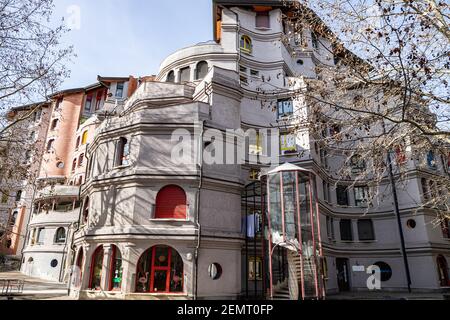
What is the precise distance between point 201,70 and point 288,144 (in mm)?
10859

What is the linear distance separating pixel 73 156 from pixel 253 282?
29116 mm

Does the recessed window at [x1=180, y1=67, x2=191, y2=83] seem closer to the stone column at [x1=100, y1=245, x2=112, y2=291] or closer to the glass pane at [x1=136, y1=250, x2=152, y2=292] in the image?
the stone column at [x1=100, y1=245, x2=112, y2=291]

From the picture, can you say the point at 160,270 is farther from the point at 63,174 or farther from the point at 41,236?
the point at 63,174

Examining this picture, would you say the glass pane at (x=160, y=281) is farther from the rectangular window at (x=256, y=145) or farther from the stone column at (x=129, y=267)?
the rectangular window at (x=256, y=145)

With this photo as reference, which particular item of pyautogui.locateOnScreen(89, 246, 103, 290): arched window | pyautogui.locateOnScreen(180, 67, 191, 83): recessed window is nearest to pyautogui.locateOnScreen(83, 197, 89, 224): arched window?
pyautogui.locateOnScreen(89, 246, 103, 290): arched window

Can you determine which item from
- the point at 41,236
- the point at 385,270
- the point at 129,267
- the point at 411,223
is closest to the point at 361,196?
the point at 411,223

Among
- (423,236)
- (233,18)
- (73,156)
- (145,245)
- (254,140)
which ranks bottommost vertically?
(145,245)

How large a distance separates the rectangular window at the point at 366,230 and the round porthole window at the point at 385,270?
229 cm

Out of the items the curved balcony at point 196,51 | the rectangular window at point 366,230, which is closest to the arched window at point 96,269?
the curved balcony at point 196,51

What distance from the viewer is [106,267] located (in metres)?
17.1

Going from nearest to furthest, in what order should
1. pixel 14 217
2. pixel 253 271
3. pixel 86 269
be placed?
pixel 86 269 < pixel 253 271 < pixel 14 217
